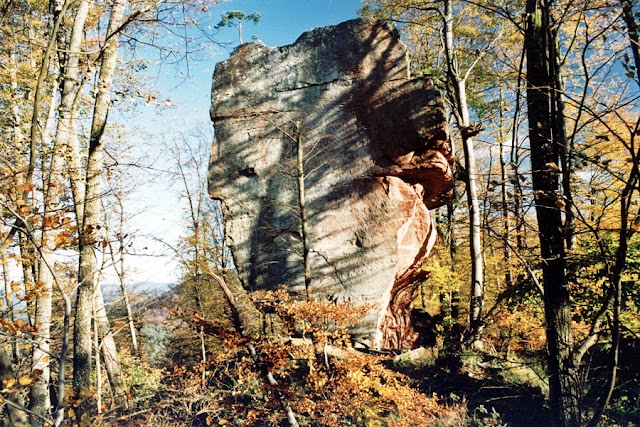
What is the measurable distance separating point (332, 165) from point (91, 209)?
4140 mm

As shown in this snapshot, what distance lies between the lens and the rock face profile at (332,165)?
659 centimetres

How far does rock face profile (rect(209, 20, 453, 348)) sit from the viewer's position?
21.6ft

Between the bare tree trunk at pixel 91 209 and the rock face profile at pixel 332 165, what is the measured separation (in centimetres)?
211

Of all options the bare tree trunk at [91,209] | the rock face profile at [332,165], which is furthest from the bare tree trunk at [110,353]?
the rock face profile at [332,165]

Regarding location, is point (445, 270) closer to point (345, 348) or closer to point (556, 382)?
point (345, 348)

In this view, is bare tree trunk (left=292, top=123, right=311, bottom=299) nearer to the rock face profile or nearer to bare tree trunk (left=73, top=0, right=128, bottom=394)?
the rock face profile

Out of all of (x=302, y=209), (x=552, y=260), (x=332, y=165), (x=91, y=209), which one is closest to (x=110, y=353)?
(x=91, y=209)

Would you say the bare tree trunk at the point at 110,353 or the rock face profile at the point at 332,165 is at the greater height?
the rock face profile at the point at 332,165

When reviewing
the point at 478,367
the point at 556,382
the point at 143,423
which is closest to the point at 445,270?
the point at 478,367

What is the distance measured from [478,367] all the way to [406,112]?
5.53 m

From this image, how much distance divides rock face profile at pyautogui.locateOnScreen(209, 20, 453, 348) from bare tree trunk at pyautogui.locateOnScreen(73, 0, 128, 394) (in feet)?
6.92

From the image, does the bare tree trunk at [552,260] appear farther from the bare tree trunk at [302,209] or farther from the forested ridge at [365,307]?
the bare tree trunk at [302,209]

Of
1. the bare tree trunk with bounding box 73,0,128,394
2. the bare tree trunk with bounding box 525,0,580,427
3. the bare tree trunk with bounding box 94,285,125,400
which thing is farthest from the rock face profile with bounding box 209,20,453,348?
the bare tree trunk with bounding box 94,285,125,400

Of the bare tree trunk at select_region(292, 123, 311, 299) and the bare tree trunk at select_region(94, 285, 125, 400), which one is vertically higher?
the bare tree trunk at select_region(292, 123, 311, 299)
